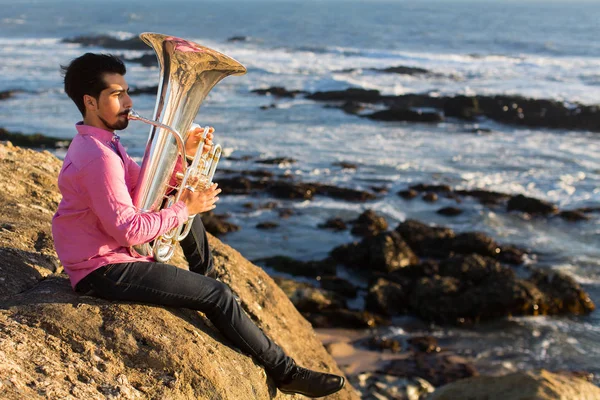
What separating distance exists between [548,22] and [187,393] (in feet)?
277

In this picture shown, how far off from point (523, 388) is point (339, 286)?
5257 mm

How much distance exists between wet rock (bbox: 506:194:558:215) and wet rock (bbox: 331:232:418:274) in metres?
4.21

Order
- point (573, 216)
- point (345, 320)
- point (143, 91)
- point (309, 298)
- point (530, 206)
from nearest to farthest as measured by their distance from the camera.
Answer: point (345, 320) → point (309, 298) → point (573, 216) → point (530, 206) → point (143, 91)

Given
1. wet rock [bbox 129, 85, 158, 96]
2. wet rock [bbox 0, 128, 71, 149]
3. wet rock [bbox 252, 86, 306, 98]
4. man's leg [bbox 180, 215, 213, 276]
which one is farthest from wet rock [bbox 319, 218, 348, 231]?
wet rock [bbox 129, 85, 158, 96]

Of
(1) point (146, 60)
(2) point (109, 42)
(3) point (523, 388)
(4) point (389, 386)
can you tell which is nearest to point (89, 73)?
(3) point (523, 388)

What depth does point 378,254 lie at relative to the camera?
1146cm

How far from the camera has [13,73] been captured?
34719 millimetres

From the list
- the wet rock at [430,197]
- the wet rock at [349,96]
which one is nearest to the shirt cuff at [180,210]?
the wet rock at [430,197]

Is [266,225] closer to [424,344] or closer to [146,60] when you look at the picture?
[424,344]

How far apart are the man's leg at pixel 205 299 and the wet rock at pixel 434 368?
4353 millimetres

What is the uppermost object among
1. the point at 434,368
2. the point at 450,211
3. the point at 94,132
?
the point at 94,132

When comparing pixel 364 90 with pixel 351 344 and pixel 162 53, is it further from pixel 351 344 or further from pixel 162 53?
pixel 162 53

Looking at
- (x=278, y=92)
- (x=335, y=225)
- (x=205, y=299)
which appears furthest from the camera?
(x=278, y=92)

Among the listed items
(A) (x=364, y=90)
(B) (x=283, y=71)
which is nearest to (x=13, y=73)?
(B) (x=283, y=71)
